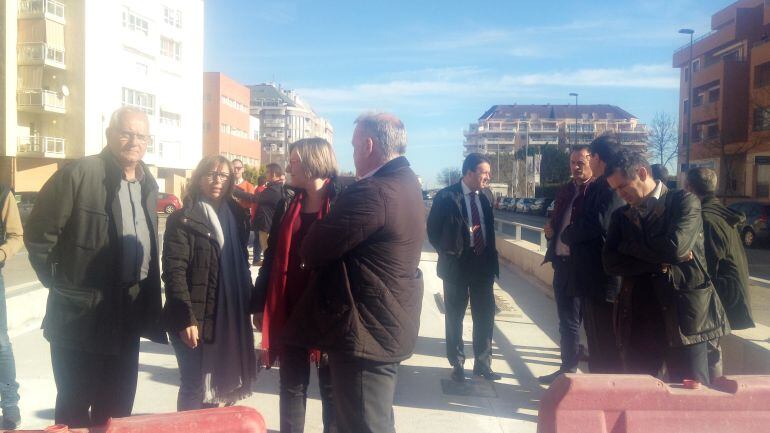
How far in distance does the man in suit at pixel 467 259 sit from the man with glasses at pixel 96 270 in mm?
2652

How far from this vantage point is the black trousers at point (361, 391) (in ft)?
8.98

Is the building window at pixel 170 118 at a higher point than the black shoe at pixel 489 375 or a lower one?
higher

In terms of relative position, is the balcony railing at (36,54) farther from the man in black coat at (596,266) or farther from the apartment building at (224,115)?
the man in black coat at (596,266)

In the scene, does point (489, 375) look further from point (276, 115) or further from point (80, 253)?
point (276, 115)

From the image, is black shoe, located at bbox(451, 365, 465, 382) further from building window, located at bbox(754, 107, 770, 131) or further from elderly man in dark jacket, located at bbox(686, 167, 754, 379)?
building window, located at bbox(754, 107, 770, 131)

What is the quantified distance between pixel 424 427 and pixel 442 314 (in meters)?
3.92

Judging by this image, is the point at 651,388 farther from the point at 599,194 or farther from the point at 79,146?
the point at 79,146

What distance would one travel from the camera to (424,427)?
4.28m

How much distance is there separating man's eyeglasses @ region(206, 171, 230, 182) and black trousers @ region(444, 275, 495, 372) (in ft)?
7.42

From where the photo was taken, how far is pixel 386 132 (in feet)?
9.43

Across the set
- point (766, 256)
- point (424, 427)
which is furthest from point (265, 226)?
point (766, 256)

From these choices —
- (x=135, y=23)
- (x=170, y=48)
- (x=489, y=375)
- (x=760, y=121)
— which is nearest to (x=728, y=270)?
(x=489, y=375)

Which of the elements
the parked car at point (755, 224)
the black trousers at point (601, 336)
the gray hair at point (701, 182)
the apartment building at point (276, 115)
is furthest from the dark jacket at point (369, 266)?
the apartment building at point (276, 115)

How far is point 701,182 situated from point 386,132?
92.5 inches
